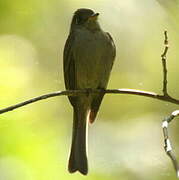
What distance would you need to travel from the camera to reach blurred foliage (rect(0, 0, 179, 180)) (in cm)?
522

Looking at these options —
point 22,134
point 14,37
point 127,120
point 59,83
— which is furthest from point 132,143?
point 22,134

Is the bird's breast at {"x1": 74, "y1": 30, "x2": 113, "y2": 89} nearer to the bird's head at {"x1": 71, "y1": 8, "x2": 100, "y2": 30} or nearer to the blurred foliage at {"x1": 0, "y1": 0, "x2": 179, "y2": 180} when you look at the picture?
the bird's head at {"x1": 71, "y1": 8, "x2": 100, "y2": 30}

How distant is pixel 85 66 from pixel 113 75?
3.49 feet

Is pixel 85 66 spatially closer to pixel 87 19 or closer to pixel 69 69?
pixel 69 69

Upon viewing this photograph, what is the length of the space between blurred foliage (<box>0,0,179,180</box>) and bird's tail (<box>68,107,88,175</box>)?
17cm

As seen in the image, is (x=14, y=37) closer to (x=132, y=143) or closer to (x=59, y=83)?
(x=59, y=83)

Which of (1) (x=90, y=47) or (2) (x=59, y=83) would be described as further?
(2) (x=59, y=83)

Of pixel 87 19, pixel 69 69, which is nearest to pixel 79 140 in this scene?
pixel 69 69

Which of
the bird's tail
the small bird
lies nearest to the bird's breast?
the small bird

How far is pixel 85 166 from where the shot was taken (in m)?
4.39

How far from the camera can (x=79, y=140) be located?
15.8 ft

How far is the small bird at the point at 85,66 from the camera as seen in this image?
15.4 feet

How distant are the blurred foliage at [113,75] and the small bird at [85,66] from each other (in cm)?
24

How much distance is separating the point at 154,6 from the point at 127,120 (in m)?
0.99
